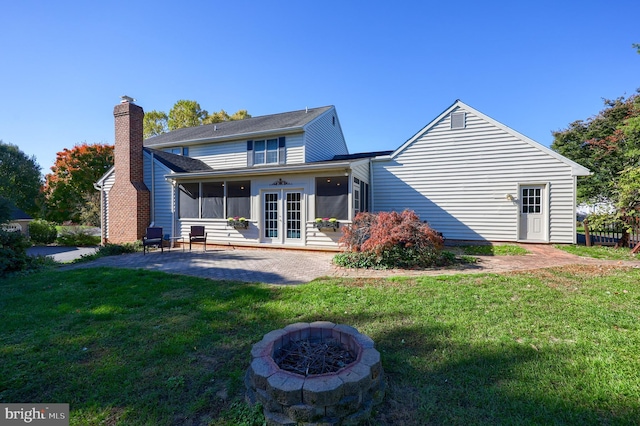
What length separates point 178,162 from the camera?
43.5 ft

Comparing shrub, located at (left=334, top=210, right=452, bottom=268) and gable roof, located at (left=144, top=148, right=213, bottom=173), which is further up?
gable roof, located at (left=144, top=148, right=213, bottom=173)

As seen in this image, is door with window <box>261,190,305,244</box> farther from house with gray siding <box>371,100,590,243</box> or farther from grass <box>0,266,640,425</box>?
grass <box>0,266,640,425</box>

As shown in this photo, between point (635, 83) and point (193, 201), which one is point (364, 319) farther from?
point (635, 83)

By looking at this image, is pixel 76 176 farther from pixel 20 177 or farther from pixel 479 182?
pixel 479 182

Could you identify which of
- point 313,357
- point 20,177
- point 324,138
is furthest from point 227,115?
point 313,357

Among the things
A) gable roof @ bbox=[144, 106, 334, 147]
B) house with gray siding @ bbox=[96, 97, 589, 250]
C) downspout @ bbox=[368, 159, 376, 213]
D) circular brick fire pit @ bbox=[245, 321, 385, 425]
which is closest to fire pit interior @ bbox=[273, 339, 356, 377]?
circular brick fire pit @ bbox=[245, 321, 385, 425]

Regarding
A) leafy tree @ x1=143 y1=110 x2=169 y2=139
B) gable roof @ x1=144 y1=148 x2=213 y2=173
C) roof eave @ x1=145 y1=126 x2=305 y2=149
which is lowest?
gable roof @ x1=144 y1=148 x2=213 y2=173

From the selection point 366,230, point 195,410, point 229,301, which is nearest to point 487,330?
point 195,410

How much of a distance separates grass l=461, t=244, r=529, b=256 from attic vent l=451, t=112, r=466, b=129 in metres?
4.91

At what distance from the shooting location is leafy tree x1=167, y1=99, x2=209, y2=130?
32250mm

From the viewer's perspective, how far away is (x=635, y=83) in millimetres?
17500

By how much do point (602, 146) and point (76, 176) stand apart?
44.2m

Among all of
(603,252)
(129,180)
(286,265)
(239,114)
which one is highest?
(239,114)

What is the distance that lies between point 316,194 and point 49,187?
3025cm
